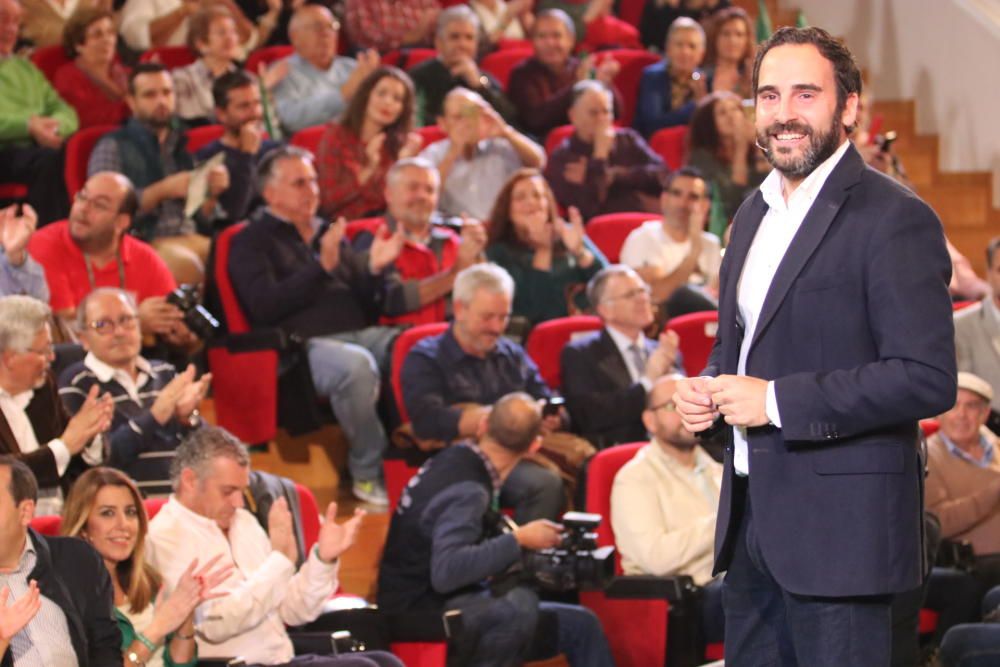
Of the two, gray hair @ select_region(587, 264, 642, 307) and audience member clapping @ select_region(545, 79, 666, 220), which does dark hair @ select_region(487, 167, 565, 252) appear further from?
audience member clapping @ select_region(545, 79, 666, 220)

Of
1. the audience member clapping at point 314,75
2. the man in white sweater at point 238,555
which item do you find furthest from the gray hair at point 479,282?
the audience member clapping at point 314,75

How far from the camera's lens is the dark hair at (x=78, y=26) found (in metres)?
5.50

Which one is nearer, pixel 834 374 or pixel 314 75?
pixel 834 374

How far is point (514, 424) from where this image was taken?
3625 millimetres

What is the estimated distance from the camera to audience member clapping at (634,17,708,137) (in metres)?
6.47

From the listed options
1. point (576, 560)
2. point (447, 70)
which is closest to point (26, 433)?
point (576, 560)

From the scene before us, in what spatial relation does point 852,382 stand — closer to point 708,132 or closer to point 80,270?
point 80,270

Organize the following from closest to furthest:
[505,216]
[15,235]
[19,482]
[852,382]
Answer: [852,382] → [19,482] → [15,235] → [505,216]

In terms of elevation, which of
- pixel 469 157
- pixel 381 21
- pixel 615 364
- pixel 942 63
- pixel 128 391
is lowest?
pixel 615 364

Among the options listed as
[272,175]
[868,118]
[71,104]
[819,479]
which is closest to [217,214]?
[272,175]

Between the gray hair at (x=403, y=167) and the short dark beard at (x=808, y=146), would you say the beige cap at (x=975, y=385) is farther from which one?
the short dark beard at (x=808, y=146)

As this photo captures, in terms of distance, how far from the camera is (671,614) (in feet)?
11.5

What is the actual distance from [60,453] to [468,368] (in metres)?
1.26

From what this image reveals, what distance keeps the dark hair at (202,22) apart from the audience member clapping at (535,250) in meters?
1.44
